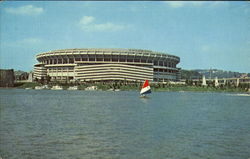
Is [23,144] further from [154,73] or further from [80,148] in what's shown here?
[154,73]

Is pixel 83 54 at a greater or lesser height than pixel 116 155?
greater

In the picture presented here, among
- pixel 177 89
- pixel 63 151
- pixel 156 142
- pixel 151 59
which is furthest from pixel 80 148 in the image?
pixel 151 59

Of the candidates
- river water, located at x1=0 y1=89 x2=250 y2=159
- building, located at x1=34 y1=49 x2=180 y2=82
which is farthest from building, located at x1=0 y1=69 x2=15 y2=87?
river water, located at x1=0 y1=89 x2=250 y2=159

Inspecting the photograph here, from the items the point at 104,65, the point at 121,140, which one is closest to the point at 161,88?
the point at 104,65

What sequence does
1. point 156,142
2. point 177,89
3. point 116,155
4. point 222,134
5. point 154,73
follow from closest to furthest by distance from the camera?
point 116,155 → point 156,142 → point 222,134 → point 177,89 → point 154,73

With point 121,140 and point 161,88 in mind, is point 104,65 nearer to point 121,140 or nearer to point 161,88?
point 161,88

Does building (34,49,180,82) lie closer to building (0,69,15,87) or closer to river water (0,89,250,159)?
building (0,69,15,87)

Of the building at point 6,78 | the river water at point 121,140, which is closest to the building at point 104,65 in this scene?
the building at point 6,78
